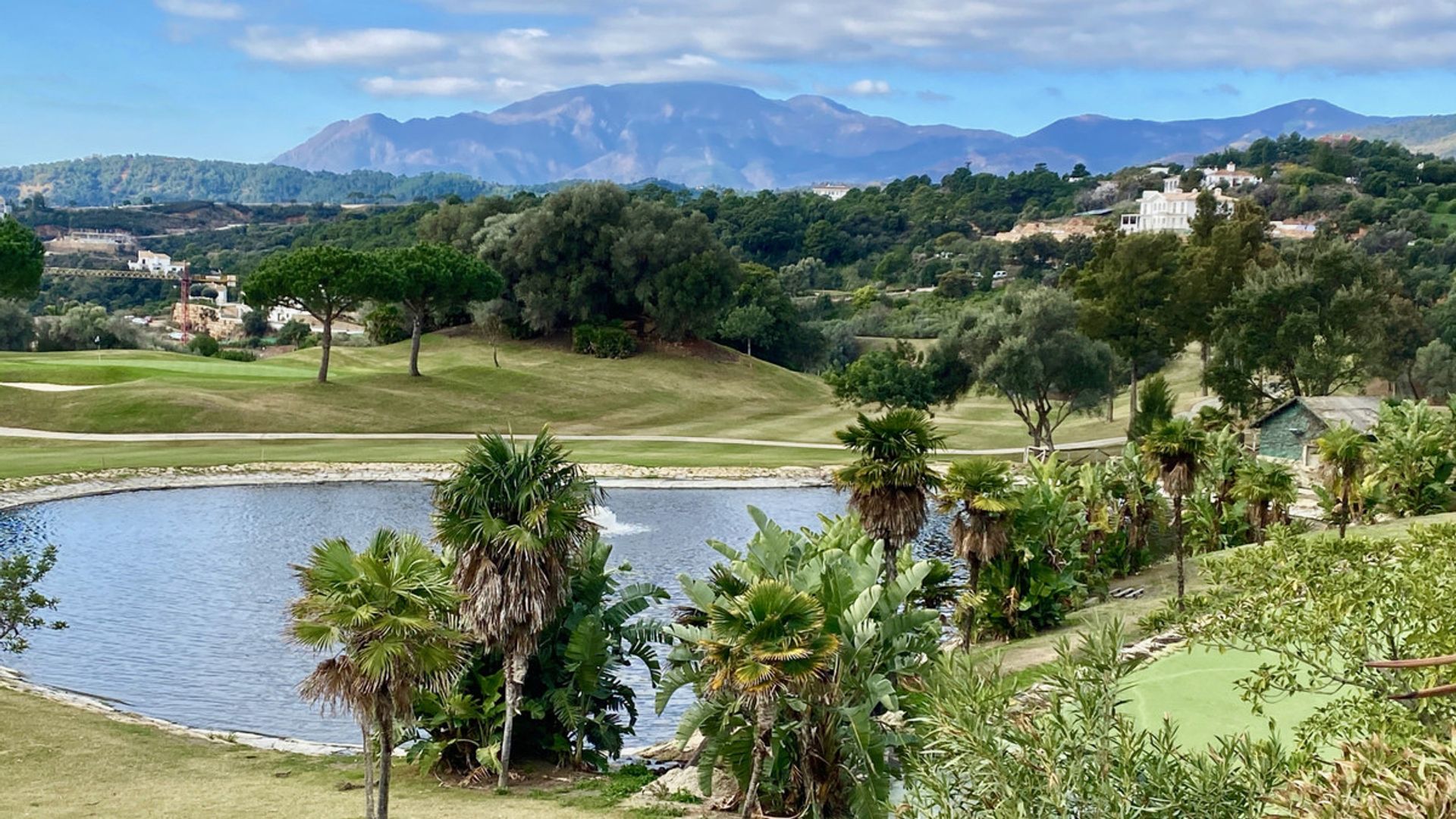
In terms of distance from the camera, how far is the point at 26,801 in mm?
18016

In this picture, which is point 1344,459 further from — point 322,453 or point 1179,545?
point 322,453

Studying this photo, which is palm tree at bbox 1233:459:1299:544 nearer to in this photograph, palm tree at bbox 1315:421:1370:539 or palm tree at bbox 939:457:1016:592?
palm tree at bbox 1315:421:1370:539

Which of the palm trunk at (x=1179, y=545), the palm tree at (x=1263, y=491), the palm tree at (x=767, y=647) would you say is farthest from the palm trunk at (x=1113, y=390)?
the palm tree at (x=767, y=647)

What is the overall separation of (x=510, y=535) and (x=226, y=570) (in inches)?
780

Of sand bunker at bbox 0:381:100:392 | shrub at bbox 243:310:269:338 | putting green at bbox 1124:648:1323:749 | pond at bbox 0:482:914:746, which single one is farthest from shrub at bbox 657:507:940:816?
shrub at bbox 243:310:269:338

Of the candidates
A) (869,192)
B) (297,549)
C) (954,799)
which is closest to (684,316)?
(297,549)

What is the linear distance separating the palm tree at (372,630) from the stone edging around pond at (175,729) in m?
7.49

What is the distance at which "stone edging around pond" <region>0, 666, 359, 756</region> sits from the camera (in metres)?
23.2

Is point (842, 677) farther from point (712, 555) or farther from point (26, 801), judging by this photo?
point (712, 555)

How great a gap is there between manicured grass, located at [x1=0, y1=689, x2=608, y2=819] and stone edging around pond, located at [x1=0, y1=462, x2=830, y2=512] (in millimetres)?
25452

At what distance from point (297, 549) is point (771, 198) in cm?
12531

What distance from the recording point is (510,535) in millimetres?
19344

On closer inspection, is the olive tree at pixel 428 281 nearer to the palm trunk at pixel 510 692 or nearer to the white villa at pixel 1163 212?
the palm trunk at pixel 510 692

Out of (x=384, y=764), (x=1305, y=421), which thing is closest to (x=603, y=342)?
(x=1305, y=421)
